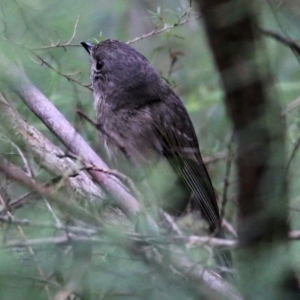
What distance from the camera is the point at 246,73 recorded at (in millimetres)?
1792

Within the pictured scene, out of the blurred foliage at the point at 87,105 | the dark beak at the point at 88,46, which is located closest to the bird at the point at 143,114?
the dark beak at the point at 88,46

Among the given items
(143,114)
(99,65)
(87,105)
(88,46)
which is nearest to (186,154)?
(143,114)

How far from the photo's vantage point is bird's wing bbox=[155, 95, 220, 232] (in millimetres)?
4355

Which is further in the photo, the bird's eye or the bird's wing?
the bird's eye

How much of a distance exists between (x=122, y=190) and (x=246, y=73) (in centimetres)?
144

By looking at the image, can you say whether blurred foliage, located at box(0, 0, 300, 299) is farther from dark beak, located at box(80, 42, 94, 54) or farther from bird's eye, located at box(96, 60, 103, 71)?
bird's eye, located at box(96, 60, 103, 71)

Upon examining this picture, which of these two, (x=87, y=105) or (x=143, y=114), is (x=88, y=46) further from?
(x=143, y=114)

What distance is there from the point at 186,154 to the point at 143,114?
21.2 inches

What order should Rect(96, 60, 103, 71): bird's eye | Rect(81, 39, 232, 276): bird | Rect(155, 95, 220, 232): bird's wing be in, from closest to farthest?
Rect(155, 95, 220, 232): bird's wing, Rect(81, 39, 232, 276): bird, Rect(96, 60, 103, 71): bird's eye

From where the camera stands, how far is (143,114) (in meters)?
4.95

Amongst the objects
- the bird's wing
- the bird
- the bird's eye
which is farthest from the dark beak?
the bird's wing

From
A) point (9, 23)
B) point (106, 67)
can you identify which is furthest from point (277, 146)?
point (106, 67)

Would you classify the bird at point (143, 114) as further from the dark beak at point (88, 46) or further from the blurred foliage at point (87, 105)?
the blurred foliage at point (87, 105)

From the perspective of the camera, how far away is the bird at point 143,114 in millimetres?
4516
